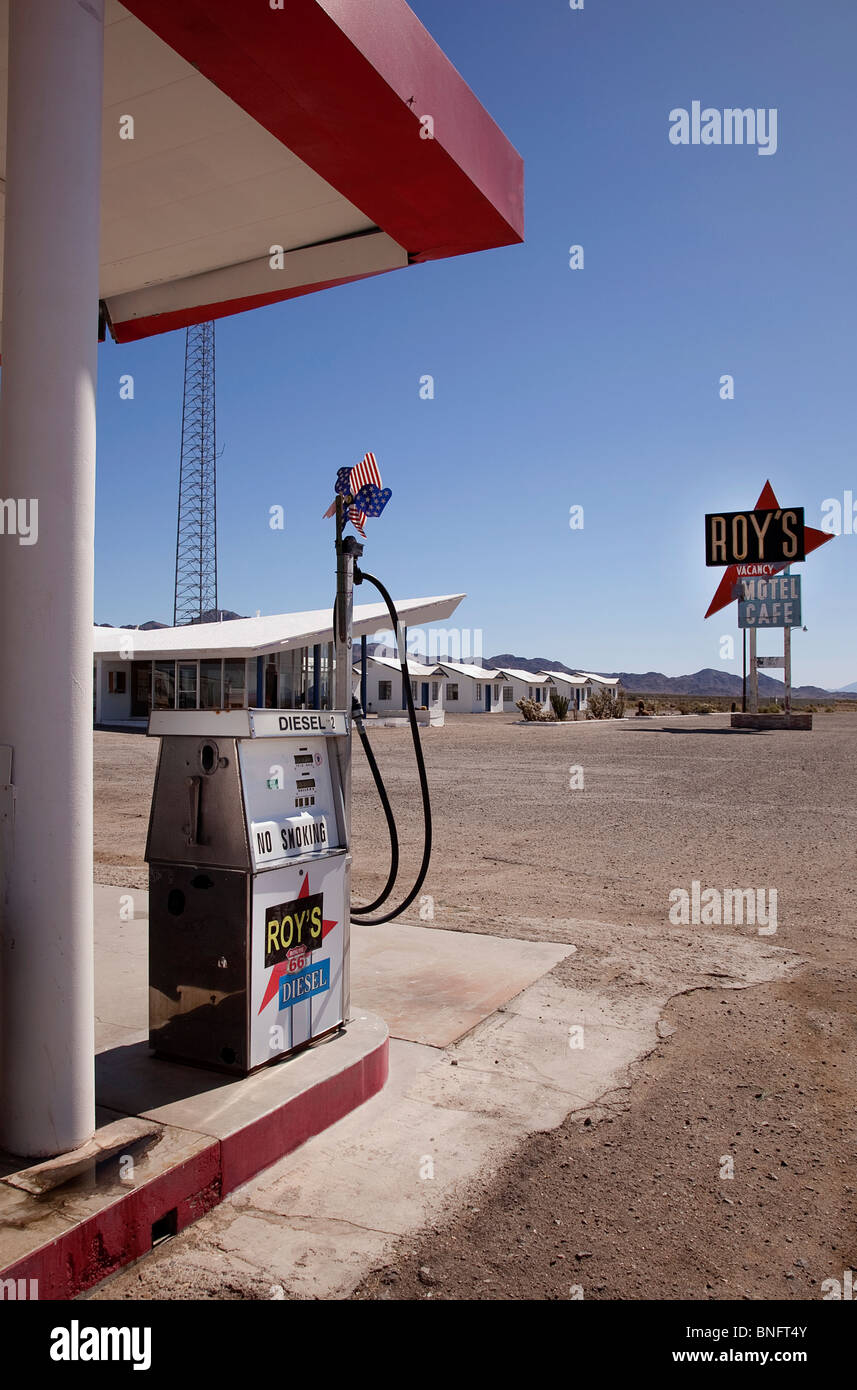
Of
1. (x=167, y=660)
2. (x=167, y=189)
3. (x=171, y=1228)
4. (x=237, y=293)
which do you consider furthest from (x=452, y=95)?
(x=167, y=660)

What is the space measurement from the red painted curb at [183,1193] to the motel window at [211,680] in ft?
90.9

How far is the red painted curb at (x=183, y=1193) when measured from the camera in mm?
2492

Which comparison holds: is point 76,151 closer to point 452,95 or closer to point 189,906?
point 452,95

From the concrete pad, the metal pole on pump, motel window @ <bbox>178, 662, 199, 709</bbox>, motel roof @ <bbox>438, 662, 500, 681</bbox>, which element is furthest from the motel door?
the metal pole on pump

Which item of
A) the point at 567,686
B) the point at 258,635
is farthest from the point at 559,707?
the point at 567,686

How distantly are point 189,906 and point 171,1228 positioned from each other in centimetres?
111

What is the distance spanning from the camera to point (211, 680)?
31328mm

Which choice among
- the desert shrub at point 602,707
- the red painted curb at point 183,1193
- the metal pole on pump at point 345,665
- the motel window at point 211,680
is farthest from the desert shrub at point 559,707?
the red painted curb at point 183,1193

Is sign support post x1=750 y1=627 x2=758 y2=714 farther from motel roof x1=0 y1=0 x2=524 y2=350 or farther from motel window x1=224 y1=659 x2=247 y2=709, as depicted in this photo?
motel roof x1=0 y1=0 x2=524 y2=350

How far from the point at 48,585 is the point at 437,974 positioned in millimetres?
3674

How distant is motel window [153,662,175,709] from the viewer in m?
32.6

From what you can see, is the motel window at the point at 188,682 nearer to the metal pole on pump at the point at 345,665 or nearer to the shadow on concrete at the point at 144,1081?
the metal pole on pump at the point at 345,665

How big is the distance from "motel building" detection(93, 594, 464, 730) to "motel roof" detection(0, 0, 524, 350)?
2102 cm
